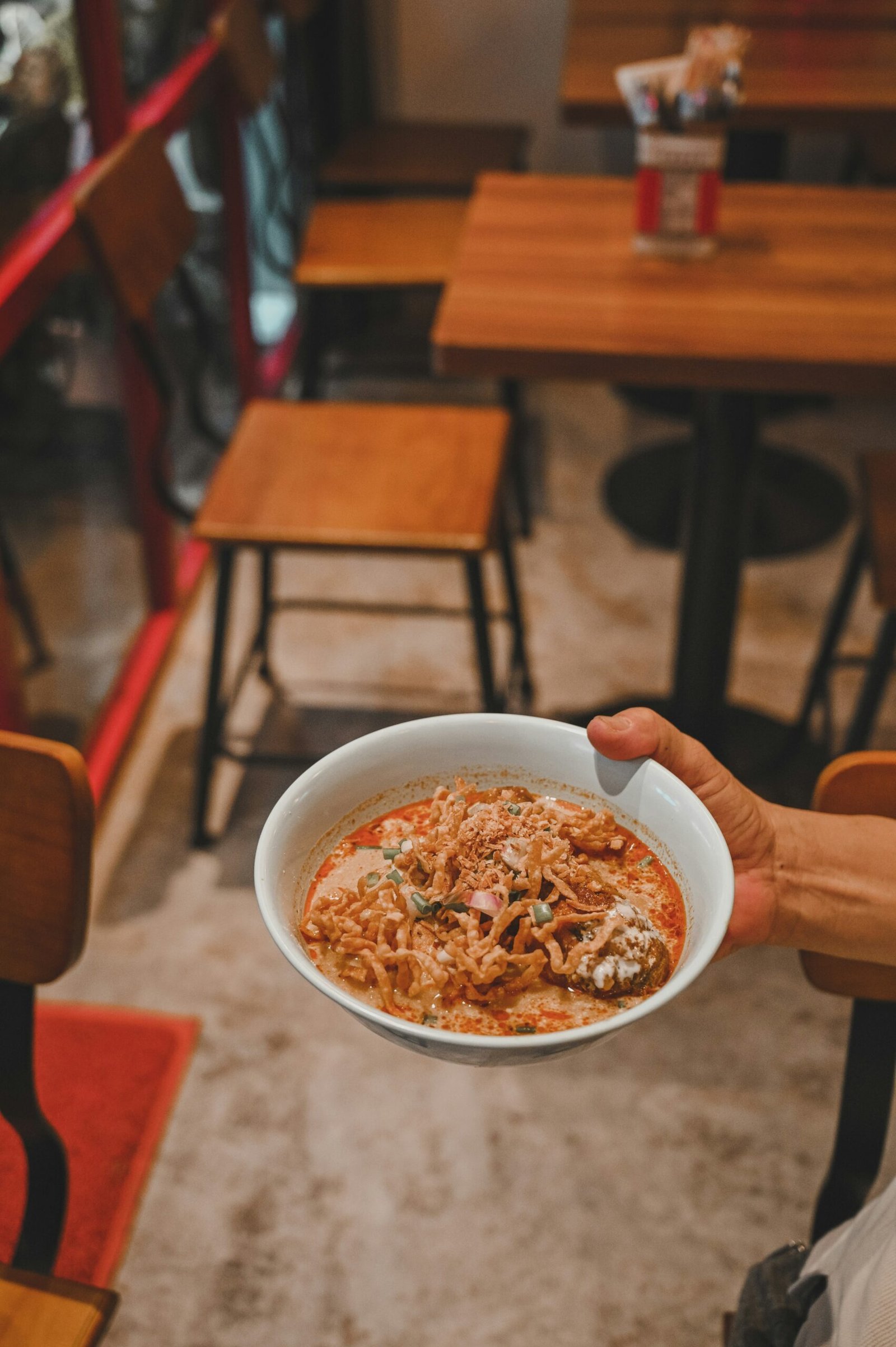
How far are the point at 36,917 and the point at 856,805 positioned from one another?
636 millimetres

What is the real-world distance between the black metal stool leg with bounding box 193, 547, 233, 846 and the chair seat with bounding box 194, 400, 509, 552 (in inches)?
4.4

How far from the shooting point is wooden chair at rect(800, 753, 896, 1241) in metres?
0.92

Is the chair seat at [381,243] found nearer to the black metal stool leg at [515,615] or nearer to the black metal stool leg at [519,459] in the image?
the black metal stool leg at [519,459]

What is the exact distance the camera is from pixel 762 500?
3.14m

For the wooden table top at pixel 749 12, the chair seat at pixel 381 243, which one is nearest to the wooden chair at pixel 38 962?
the chair seat at pixel 381 243

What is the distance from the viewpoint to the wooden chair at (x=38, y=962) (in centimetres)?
87

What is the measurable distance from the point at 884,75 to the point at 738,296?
1269 mm

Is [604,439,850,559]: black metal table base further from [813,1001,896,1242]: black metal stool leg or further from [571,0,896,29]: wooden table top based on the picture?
[813,1001,896,1242]: black metal stool leg

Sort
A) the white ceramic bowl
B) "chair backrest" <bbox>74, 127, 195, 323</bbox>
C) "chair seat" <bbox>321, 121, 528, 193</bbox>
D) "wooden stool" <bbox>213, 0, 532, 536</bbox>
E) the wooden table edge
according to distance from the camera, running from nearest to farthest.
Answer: the white ceramic bowl, the wooden table edge, "chair backrest" <bbox>74, 127, 195, 323</bbox>, "wooden stool" <bbox>213, 0, 532, 536</bbox>, "chair seat" <bbox>321, 121, 528, 193</bbox>

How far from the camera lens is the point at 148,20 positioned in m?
2.47

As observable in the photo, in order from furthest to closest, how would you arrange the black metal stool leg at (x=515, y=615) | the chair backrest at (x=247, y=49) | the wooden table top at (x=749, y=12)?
the wooden table top at (x=749, y=12)
the chair backrest at (x=247, y=49)
the black metal stool leg at (x=515, y=615)

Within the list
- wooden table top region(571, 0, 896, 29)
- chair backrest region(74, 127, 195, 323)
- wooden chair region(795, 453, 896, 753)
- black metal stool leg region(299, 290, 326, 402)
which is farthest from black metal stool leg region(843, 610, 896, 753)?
wooden table top region(571, 0, 896, 29)

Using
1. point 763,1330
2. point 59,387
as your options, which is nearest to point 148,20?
point 59,387

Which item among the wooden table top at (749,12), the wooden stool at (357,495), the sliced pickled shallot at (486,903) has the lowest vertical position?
the wooden stool at (357,495)
